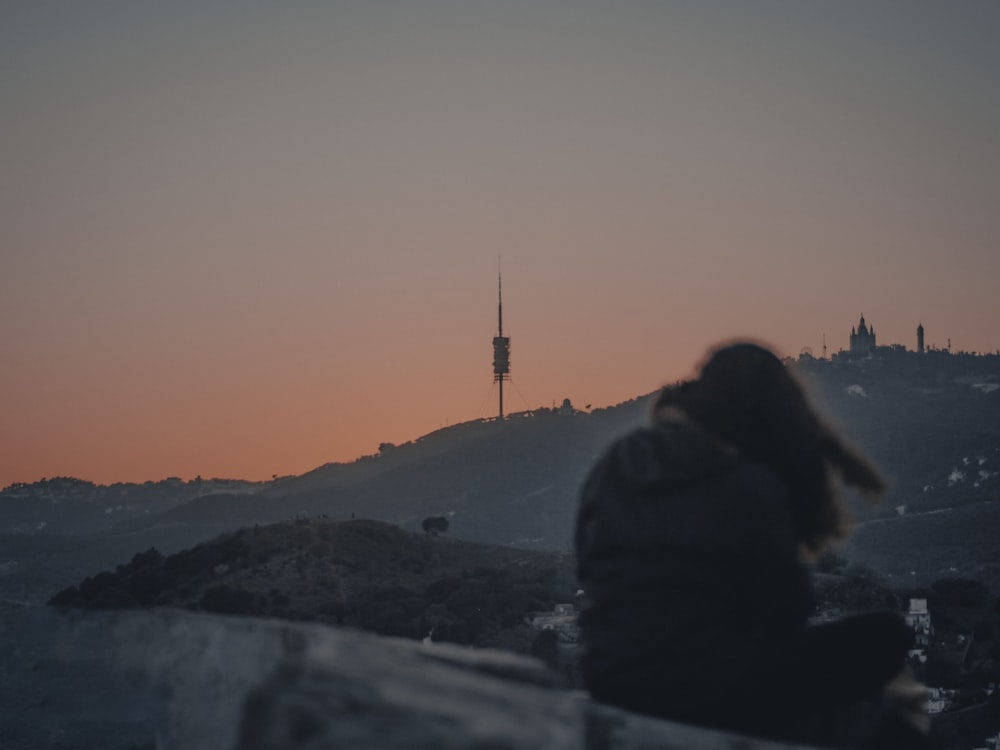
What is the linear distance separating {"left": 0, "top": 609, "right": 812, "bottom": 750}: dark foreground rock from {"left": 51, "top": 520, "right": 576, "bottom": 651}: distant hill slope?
34.9 m

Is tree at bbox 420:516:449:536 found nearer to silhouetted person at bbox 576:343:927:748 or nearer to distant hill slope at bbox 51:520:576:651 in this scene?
distant hill slope at bbox 51:520:576:651

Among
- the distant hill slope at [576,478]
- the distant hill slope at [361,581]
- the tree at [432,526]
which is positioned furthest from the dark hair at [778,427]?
the distant hill slope at [576,478]

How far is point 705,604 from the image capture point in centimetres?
349

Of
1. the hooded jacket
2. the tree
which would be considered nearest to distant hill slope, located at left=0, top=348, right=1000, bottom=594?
the tree

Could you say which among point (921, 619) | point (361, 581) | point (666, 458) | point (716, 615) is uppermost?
point (666, 458)

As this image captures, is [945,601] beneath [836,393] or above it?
beneath

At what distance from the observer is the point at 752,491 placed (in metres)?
3.54

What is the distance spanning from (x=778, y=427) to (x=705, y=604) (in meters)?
0.63

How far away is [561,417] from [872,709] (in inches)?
5929

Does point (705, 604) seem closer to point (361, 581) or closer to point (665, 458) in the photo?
point (665, 458)

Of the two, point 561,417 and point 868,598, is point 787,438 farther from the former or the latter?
point 561,417

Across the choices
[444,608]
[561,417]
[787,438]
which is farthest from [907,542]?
[787,438]

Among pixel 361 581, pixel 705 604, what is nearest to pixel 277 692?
pixel 705 604

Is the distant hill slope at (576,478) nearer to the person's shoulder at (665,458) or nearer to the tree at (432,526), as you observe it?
the tree at (432,526)
